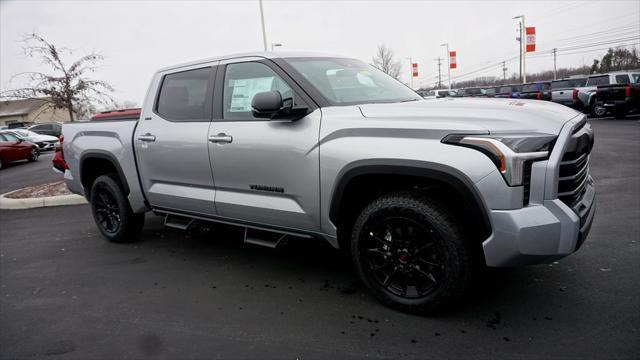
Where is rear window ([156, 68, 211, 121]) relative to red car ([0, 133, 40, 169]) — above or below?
above

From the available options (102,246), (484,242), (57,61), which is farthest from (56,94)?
(484,242)

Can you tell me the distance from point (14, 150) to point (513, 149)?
2009 centimetres

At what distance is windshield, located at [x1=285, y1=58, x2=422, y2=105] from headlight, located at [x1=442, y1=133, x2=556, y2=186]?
1.22 meters

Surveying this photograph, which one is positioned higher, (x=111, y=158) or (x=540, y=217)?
(x=111, y=158)

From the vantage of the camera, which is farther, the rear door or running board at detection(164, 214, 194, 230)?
running board at detection(164, 214, 194, 230)

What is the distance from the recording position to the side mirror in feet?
10.8

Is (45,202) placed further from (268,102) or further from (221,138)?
(268,102)

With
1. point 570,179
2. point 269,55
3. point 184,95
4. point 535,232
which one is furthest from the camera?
point 184,95

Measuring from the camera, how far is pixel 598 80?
66.9ft

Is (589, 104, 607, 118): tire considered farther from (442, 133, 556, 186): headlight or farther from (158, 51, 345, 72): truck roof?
(442, 133, 556, 186): headlight

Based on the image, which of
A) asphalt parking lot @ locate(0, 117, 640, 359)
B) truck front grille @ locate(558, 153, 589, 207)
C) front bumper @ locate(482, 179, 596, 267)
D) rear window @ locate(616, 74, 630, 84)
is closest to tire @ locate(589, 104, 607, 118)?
rear window @ locate(616, 74, 630, 84)

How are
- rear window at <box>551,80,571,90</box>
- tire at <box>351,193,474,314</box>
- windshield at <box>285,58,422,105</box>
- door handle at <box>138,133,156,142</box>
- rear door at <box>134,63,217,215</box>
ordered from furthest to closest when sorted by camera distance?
rear window at <box>551,80,571,90</box>, door handle at <box>138,133,156,142</box>, rear door at <box>134,63,217,215</box>, windshield at <box>285,58,422,105</box>, tire at <box>351,193,474,314</box>

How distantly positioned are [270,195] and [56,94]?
1204 centimetres

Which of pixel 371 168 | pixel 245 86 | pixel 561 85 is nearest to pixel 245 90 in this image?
pixel 245 86
